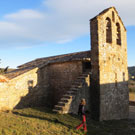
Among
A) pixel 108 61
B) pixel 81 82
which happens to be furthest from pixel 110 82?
pixel 81 82

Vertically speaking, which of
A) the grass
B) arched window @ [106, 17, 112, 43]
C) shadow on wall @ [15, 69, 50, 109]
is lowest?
the grass

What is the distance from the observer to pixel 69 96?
10.5 meters

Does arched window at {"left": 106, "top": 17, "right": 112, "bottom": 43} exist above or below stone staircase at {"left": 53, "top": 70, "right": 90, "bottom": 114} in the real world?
above

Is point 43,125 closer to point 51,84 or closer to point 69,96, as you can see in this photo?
point 69,96

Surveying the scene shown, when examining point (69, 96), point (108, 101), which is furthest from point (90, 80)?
point (69, 96)

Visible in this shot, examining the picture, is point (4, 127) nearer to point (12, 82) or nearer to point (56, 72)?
point (12, 82)

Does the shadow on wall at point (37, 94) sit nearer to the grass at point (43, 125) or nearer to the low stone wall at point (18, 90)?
the low stone wall at point (18, 90)

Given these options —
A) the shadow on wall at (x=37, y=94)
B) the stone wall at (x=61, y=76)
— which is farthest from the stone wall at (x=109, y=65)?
the shadow on wall at (x=37, y=94)

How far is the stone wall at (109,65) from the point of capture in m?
11.8

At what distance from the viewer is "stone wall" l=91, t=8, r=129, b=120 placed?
11.8m

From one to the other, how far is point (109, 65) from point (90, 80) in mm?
1856

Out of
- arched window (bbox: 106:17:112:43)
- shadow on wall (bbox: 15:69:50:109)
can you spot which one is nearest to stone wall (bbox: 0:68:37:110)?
shadow on wall (bbox: 15:69:50:109)

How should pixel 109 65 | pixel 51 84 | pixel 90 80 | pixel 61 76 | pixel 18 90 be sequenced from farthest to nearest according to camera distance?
pixel 51 84
pixel 61 76
pixel 18 90
pixel 109 65
pixel 90 80

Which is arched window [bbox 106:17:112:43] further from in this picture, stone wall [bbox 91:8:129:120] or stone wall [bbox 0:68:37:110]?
stone wall [bbox 0:68:37:110]
